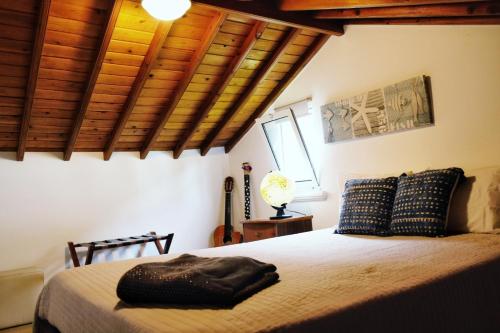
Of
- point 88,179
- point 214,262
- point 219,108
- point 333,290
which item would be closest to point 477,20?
point 333,290

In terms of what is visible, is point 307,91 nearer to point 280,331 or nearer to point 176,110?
point 176,110

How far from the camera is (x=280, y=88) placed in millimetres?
4008

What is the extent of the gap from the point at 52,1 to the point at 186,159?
7.75ft

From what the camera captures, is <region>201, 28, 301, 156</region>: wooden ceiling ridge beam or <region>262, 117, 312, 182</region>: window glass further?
<region>262, 117, 312, 182</region>: window glass

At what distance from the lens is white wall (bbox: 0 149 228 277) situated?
138 inches

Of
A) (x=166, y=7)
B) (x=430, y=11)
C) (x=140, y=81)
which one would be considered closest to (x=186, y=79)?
(x=140, y=81)

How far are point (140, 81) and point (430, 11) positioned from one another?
6.99 ft

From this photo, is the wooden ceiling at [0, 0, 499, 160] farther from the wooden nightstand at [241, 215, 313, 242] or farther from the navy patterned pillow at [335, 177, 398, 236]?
the wooden nightstand at [241, 215, 313, 242]

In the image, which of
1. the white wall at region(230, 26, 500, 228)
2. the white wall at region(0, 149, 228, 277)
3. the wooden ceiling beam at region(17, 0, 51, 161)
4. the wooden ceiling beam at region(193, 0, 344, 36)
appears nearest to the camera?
the wooden ceiling beam at region(17, 0, 51, 161)

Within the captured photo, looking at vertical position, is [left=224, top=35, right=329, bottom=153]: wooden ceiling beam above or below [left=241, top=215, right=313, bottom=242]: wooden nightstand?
above

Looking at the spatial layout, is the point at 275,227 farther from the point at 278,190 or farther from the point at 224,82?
the point at 224,82

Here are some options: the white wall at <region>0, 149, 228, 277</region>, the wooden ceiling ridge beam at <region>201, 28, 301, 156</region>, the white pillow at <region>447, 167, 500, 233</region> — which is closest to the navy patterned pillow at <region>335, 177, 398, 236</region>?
the white pillow at <region>447, 167, 500, 233</region>

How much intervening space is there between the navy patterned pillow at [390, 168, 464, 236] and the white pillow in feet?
0.28

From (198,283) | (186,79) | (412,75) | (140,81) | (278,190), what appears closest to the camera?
(198,283)
